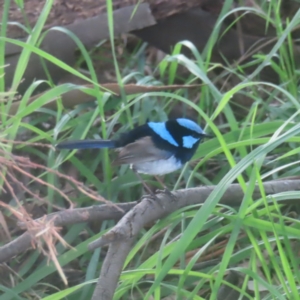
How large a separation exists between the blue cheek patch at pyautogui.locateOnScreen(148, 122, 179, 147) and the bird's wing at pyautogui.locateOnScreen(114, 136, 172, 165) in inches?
1.5

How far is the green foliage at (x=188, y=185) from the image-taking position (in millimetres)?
1128

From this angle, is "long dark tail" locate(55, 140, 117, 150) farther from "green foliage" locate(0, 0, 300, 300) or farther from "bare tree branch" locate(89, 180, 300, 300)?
"bare tree branch" locate(89, 180, 300, 300)

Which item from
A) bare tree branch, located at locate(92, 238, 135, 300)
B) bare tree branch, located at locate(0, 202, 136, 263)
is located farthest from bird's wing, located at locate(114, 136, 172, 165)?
bare tree branch, located at locate(92, 238, 135, 300)

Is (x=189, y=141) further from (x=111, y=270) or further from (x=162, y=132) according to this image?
(x=111, y=270)

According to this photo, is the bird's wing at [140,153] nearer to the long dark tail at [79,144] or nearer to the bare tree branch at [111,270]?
the long dark tail at [79,144]

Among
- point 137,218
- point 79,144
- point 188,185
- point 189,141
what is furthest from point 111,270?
point 189,141

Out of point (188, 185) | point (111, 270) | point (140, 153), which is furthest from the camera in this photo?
point (140, 153)

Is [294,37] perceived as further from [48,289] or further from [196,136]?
[48,289]

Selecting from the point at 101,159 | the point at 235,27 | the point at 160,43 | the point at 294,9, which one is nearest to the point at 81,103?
the point at 101,159

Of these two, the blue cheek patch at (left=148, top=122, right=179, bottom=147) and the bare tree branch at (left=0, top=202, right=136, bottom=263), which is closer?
the bare tree branch at (left=0, top=202, right=136, bottom=263)

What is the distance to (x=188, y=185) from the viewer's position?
5.08ft

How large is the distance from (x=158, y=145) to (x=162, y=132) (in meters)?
0.04

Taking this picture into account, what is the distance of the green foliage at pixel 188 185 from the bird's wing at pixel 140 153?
0.06 m

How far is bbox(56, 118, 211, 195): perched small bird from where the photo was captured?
5.65ft
